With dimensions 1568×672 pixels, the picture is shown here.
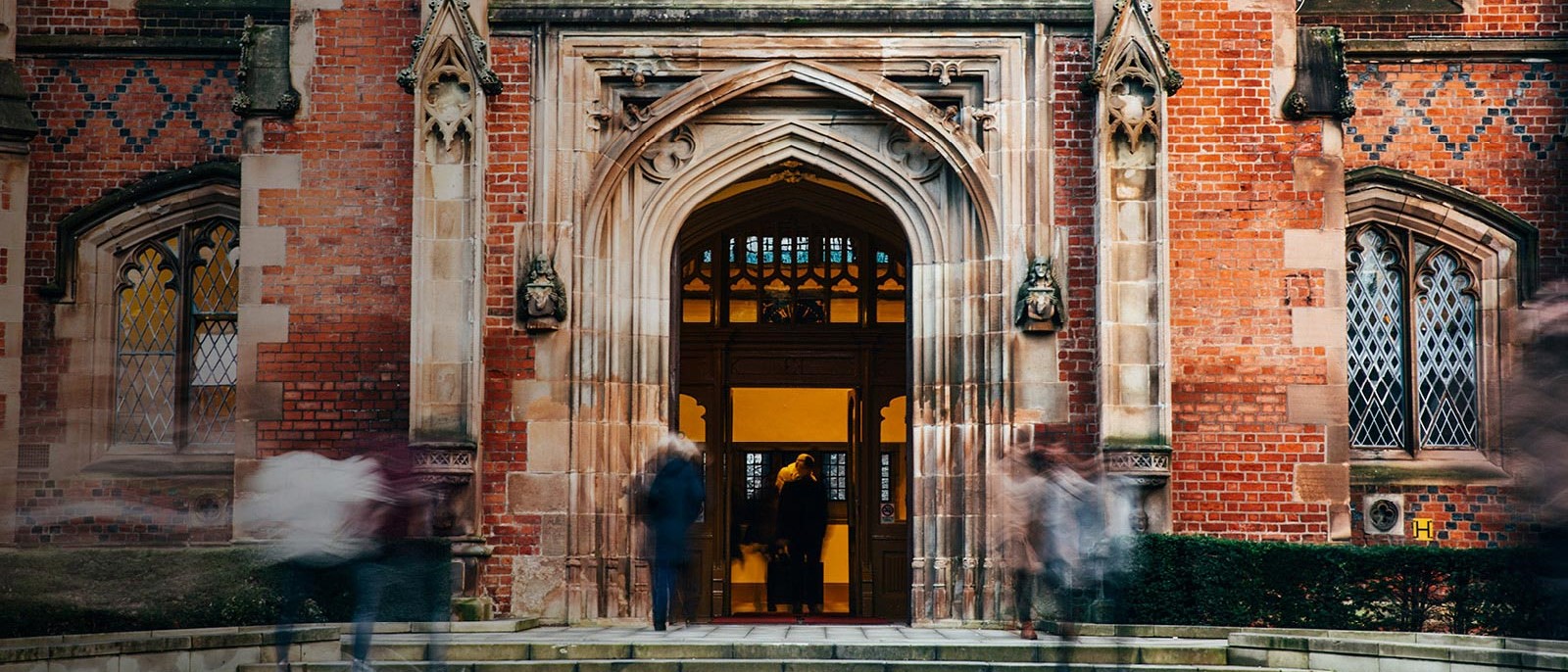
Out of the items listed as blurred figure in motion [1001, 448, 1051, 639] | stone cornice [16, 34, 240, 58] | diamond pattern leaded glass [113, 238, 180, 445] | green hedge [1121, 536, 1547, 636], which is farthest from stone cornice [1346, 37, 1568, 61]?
diamond pattern leaded glass [113, 238, 180, 445]

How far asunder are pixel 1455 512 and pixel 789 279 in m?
6.81

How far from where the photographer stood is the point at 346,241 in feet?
50.3

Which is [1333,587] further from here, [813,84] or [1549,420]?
[813,84]

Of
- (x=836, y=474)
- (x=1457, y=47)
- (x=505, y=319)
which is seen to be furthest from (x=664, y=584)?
(x=1457, y=47)

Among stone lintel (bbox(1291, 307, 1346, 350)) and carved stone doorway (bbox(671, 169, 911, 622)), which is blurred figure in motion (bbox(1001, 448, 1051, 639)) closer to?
stone lintel (bbox(1291, 307, 1346, 350))

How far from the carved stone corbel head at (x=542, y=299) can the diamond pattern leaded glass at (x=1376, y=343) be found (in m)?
6.74

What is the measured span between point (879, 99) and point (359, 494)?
6.11 meters

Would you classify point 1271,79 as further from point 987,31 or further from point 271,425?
point 271,425

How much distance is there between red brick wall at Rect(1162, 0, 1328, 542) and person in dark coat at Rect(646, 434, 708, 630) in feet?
12.9

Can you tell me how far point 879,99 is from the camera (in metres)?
15.4

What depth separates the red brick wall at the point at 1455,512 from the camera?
→ 1605 centimetres

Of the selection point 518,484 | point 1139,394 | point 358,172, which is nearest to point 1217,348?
point 1139,394

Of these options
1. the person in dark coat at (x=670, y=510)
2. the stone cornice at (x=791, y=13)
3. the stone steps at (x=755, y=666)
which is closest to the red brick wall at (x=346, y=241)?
the stone cornice at (x=791, y=13)

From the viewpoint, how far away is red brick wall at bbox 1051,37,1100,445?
15039 millimetres
